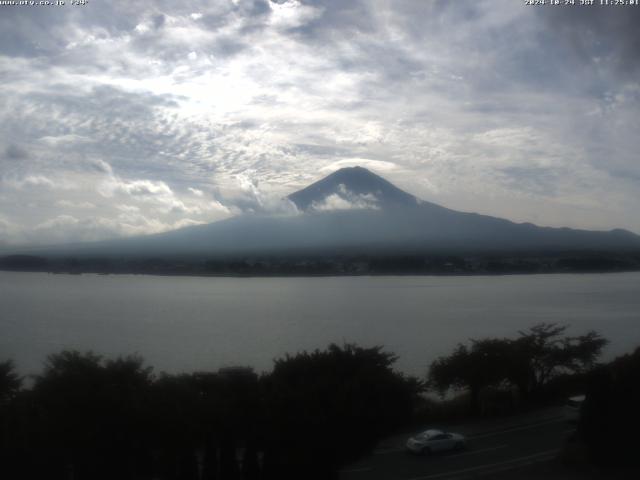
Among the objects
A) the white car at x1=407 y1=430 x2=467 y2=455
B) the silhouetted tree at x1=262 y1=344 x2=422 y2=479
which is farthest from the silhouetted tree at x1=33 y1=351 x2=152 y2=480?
the white car at x1=407 y1=430 x2=467 y2=455

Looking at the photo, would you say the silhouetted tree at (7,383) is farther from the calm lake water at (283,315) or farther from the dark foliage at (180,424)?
the calm lake water at (283,315)

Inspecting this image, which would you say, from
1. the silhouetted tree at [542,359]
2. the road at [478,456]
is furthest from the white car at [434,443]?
the silhouetted tree at [542,359]

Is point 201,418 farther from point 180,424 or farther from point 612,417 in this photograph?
point 612,417

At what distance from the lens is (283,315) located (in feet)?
60.4

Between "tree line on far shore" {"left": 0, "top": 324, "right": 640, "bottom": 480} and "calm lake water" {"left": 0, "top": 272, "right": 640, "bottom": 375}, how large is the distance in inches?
189

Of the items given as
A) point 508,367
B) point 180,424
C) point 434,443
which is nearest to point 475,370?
point 508,367

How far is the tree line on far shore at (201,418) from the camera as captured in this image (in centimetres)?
396


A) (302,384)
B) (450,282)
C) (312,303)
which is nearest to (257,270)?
(450,282)

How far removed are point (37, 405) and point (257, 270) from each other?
30570 millimetres

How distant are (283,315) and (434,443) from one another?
13478mm

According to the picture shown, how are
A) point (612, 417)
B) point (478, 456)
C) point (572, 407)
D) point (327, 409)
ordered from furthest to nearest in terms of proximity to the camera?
1. point (572, 407)
2. point (478, 456)
3. point (327, 409)
4. point (612, 417)

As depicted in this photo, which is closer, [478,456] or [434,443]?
[478,456]

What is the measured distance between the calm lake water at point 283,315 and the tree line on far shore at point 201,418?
4.80 m

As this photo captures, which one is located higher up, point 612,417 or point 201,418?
point 201,418
